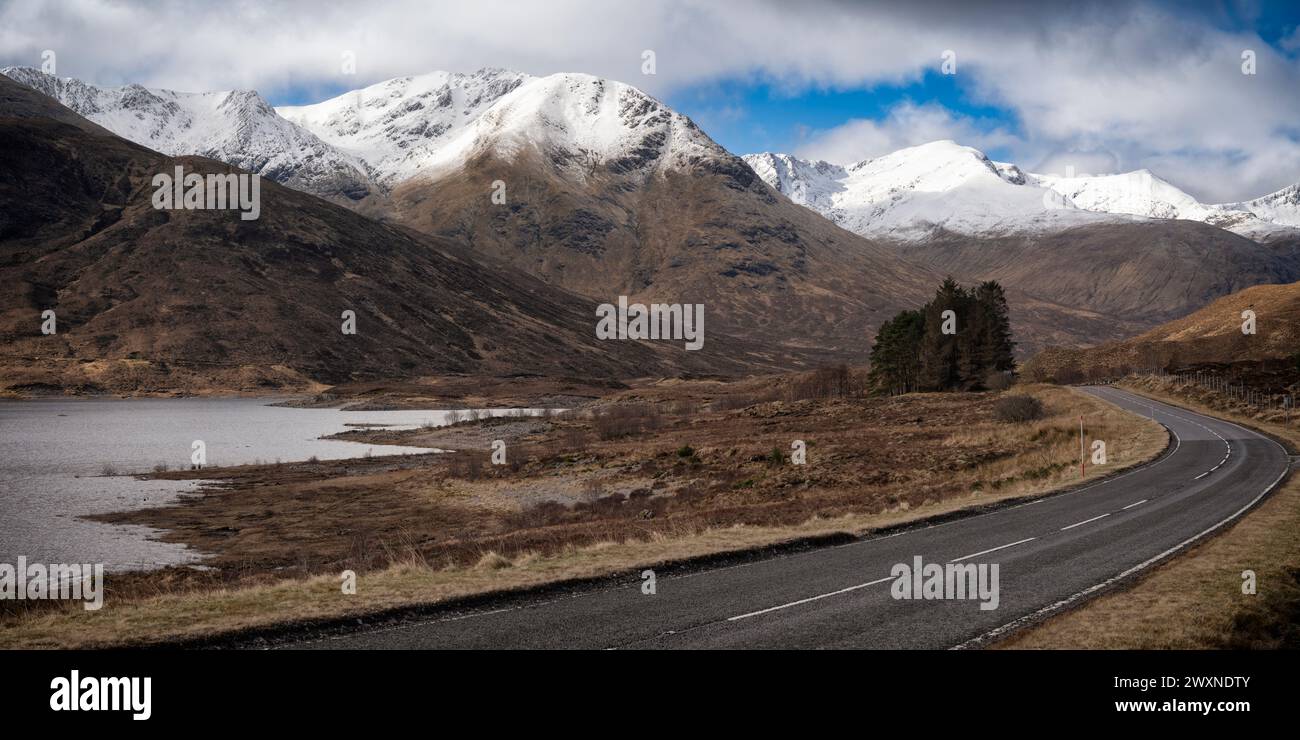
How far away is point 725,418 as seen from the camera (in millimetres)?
93500

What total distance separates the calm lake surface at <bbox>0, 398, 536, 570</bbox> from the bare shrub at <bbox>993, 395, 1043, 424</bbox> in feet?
163

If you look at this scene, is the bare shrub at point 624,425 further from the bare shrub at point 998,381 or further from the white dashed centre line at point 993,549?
the white dashed centre line at point 993,549

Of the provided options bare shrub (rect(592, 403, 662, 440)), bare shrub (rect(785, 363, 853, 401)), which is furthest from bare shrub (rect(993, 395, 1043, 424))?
bare shrub (rect(785, 363, 853, 401))

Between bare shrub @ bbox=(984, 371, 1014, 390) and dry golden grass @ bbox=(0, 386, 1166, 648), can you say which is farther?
bare shrub @ bbox=(984, 371, 1014, 390)

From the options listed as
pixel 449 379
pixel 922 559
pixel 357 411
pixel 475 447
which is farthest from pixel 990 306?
pixel 449 379

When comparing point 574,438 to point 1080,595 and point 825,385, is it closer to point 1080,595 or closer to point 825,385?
point 825,385

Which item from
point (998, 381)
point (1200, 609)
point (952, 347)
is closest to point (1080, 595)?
point (1200, 609)

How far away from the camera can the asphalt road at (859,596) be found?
14031mm

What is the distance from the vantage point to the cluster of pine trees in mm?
96812

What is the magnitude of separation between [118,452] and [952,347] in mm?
83279

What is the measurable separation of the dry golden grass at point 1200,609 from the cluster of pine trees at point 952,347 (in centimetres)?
7526

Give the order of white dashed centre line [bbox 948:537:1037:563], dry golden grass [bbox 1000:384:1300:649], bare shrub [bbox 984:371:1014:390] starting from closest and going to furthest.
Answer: dry golden grass [bbox 1000:384:1300:649] → white dashed centre line [bbox 948:537:1037:563] → bare shrub [bbox 984:371:1014:390]

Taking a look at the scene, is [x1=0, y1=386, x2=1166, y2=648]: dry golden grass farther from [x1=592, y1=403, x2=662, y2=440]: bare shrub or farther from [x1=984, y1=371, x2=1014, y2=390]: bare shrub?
[x1=984, y1=371, x2=1014, y2=390]: bare shrub
